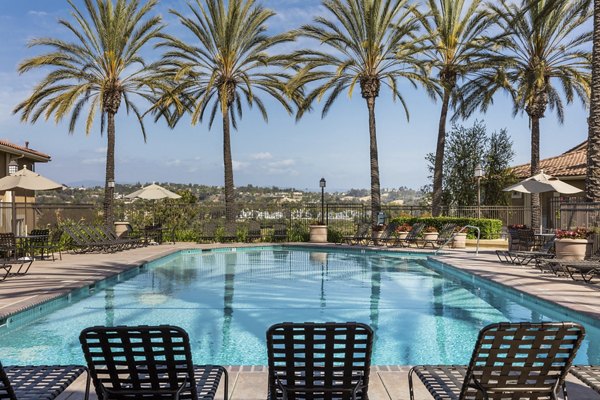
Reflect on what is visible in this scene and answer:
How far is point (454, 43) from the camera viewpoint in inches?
921

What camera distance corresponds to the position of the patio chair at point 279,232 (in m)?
23.4

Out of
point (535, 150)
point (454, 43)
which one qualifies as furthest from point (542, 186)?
point (454, 43)

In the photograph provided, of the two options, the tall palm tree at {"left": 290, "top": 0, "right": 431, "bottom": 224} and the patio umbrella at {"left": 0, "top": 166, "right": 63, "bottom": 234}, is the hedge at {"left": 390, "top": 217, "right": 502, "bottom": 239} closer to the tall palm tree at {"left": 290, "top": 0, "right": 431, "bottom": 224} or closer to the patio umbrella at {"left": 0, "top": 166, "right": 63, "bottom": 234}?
the tall palm tree at {"left": 290, "top": 0, "right": 431, "bottom": 224}

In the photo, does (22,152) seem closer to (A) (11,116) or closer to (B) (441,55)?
(A) (11,116)

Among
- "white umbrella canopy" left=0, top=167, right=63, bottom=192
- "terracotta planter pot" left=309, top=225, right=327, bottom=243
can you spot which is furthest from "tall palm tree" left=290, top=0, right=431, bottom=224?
"white umbrella canopy" left=0, top=167, right=63, bottom=192

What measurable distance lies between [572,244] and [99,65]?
1797 cm

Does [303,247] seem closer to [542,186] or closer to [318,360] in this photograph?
[542,186]

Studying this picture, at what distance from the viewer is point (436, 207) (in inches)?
970

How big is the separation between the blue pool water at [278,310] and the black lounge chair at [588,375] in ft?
9.02

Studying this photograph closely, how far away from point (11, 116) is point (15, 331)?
15.9m

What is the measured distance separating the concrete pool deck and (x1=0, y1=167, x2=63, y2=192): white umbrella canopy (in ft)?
7.50

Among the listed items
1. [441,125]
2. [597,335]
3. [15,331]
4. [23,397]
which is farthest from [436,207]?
[23,397]

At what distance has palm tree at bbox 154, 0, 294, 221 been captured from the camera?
21.9 metres

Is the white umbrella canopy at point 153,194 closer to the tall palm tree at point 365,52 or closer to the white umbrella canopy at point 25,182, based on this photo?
the white umbrella canopy at point 25,182
